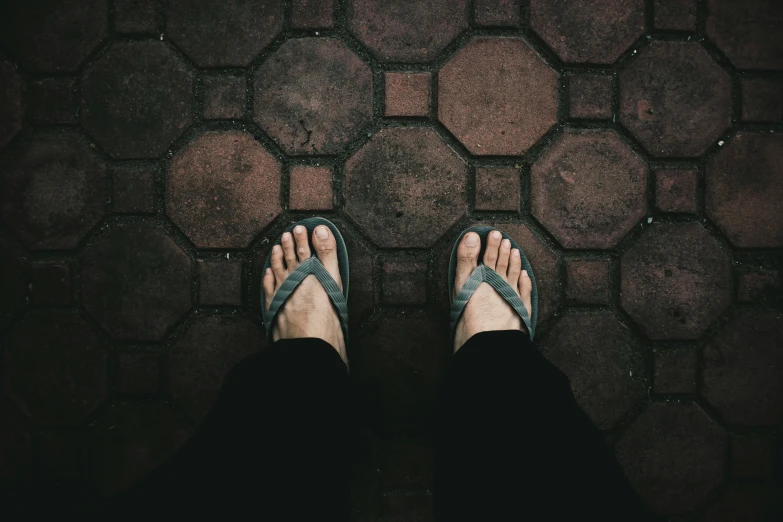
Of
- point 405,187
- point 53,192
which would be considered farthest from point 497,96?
point 53,192

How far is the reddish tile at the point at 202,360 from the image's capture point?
1.14 m

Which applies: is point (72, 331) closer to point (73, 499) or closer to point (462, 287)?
point (73, 499)

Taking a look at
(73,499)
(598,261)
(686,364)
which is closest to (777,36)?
(598,261)

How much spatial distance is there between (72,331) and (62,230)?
270mm

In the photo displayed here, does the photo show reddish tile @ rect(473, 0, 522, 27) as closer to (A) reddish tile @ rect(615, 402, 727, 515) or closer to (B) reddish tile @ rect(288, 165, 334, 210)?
(B) reddish tile @ rect(288, 165, 334, 210)

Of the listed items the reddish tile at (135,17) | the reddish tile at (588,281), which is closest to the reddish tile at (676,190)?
the reddish tile at (588,281)

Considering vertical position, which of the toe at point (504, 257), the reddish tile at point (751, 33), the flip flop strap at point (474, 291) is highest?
the reddish tile at point (751, 33)

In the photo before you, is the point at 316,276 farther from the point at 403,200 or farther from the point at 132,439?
the point at 132,439

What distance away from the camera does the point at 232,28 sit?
44.2 inches

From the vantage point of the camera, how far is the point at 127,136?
1.14 metres

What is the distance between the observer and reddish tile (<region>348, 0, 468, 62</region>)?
1.12 meters

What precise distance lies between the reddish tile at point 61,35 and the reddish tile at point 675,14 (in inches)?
57.1

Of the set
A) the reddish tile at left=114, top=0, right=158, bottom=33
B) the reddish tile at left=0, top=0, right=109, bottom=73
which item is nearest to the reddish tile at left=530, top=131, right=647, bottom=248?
the reddish tile at left=114, top=0, right=158, bottom=33

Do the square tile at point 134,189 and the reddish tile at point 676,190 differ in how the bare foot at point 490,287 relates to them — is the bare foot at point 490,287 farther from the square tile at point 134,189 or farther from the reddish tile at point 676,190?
the square tile at point 134,189
